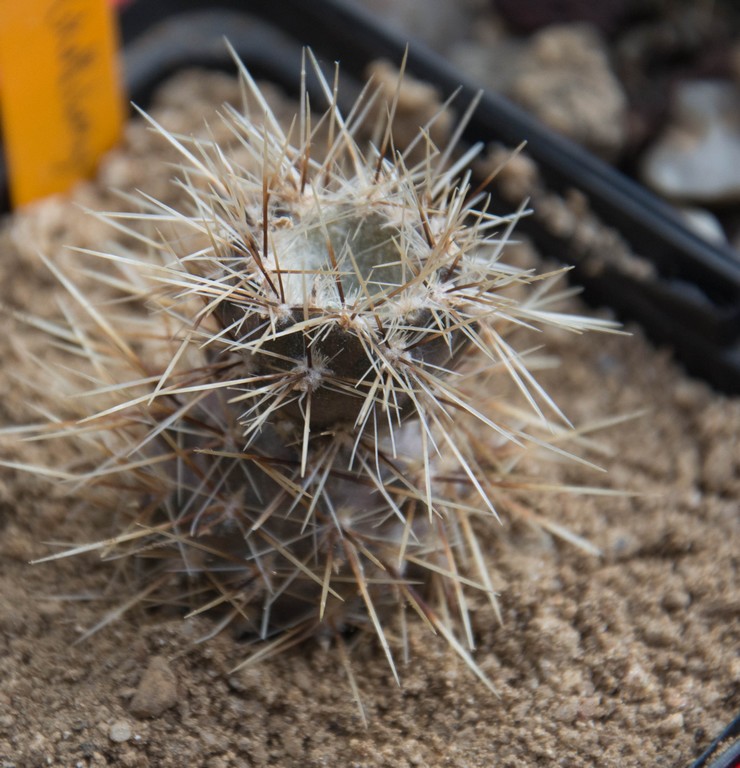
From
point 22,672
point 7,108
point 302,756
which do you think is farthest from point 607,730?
point 7,108

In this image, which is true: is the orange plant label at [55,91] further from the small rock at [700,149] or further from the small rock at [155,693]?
the small rock at [700,149]

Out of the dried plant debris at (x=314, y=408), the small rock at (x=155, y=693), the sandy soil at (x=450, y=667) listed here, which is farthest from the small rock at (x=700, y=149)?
the small rock at (x=155, y=693)

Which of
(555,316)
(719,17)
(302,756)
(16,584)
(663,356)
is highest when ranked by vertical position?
(719,17)

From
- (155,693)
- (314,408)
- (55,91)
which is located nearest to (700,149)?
(55,91)

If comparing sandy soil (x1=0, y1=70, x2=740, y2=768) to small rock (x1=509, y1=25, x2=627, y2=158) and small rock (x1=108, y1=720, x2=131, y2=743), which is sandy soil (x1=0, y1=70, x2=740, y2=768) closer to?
small rock (x1=108, y1=720, x2=131, y2=743)

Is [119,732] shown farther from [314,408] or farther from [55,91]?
[55,91]

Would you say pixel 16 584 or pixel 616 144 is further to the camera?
pixel 616 144

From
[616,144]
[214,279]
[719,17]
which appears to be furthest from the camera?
[719,17]

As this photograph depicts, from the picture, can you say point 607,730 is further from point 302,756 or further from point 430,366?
point 430,366
